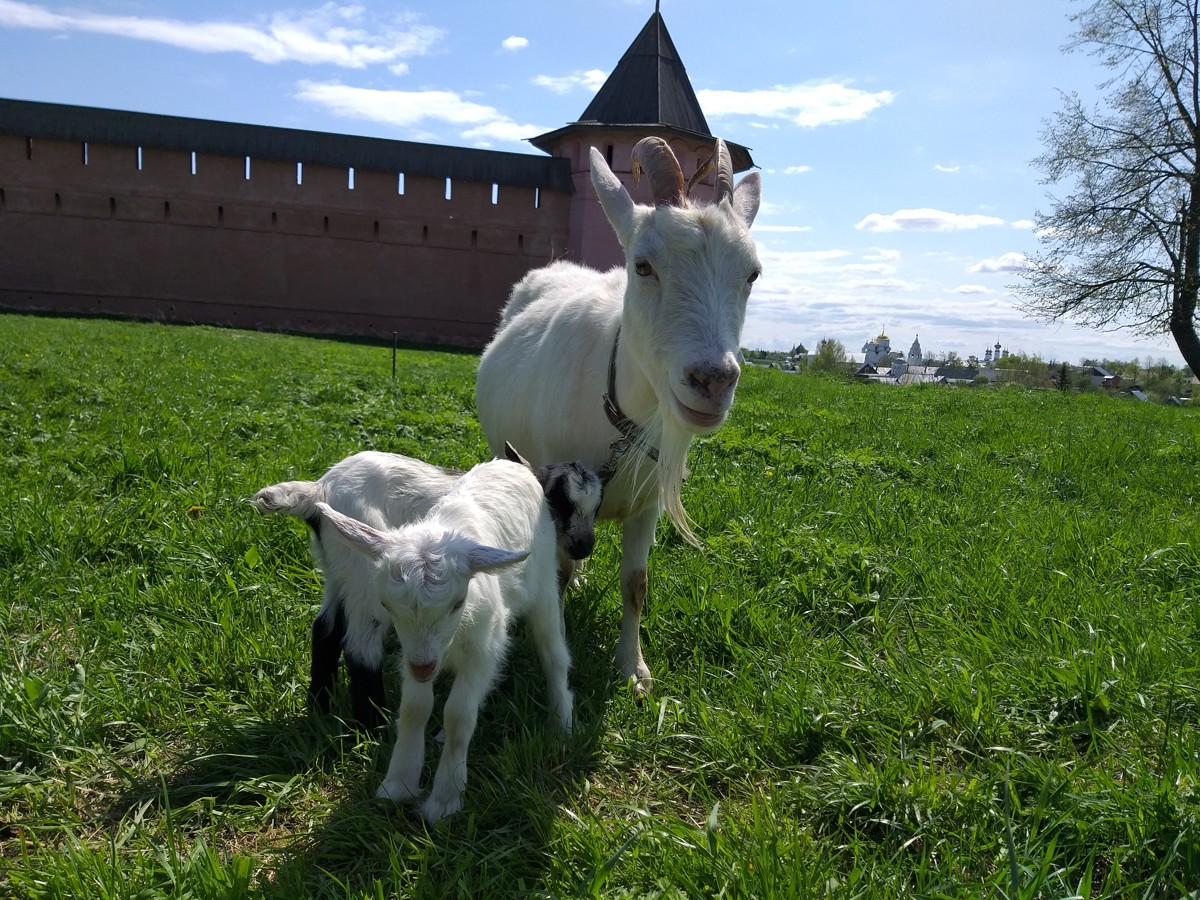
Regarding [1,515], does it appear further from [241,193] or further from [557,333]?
[241,193]

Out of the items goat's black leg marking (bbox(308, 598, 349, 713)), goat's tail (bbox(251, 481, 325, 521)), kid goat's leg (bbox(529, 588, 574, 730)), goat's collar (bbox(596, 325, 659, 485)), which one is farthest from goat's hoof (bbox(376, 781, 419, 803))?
goat's collar (bbox(596, 325, 659, 485))

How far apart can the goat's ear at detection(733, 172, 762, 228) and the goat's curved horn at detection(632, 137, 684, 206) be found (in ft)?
0.80

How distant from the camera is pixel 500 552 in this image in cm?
187

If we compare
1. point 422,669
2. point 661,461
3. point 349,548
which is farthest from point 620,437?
point 422,669

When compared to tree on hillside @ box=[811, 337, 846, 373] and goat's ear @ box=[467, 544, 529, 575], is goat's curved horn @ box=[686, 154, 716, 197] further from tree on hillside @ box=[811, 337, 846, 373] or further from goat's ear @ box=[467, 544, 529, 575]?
tree on hillside @ box=[811, 337, 846, 373]

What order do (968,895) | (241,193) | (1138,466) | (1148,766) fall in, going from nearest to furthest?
(968,895) < (1148,766) < (1138,466) < (241,193)

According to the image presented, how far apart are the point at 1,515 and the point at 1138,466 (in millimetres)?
7402

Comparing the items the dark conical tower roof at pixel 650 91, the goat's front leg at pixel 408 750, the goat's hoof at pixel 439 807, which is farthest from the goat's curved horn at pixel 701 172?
the dark conical tower roof at pixel 650 91

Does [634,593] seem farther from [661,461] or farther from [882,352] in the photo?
[882,352]

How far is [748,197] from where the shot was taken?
3131 mm

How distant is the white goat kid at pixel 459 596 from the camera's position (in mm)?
1848

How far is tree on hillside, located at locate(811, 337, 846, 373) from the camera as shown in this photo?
76.4 feet

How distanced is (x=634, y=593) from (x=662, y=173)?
159 centimetres

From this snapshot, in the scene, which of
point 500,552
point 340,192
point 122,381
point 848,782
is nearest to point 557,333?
point 500,552
